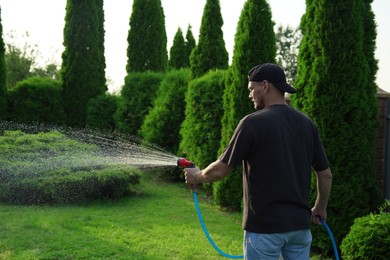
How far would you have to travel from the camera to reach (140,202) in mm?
8844

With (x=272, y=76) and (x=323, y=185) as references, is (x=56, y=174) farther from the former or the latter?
(x=272, y=76)

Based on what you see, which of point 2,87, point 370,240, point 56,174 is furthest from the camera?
point 2,87

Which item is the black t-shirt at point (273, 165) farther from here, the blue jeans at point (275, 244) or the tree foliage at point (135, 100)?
the tree foliage at point (135, 100)

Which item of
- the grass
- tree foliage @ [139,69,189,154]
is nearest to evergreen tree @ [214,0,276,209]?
the grass

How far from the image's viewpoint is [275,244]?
9.54 feet

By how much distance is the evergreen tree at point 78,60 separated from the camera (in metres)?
17.0

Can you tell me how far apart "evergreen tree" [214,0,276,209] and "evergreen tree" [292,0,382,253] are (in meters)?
2.31

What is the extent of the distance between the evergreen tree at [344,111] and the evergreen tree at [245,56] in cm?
231

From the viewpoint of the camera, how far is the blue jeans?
2.89 metres

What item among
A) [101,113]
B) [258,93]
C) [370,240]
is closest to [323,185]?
[258,93]

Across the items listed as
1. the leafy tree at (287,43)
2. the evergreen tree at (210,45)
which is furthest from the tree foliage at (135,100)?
the leafy tree at (287,43)

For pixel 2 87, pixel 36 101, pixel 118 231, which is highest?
pixel 2 87

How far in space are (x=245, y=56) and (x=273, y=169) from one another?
5617 millimetres

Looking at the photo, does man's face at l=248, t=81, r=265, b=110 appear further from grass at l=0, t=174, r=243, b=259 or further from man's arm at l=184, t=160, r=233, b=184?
grass at l=0, t=174, r=243, b=259
